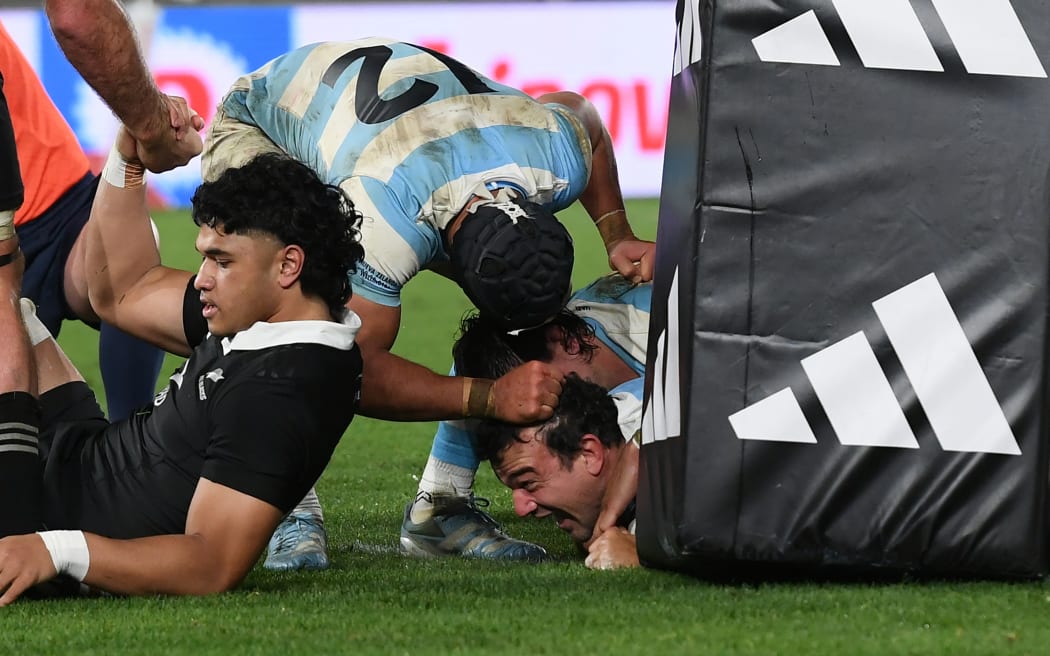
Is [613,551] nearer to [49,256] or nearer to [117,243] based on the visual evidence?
[117,243]

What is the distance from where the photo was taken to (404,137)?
12.4ft

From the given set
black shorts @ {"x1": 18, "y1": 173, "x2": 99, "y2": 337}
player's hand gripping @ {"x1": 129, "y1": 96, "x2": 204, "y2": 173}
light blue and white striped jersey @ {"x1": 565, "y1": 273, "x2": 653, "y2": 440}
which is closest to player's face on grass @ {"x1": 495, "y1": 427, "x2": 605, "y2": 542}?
light blue and white striped jersey @ {"x1": 565, "y1": 273, "x2": 653, "y2": 440}

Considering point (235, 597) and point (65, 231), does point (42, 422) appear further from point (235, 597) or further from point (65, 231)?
point (65, 231)

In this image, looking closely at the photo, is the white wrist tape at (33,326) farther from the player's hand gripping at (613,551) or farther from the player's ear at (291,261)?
the player's hand gripping at (613,551)

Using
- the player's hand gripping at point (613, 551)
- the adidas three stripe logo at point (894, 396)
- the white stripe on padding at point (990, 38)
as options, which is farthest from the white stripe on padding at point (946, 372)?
the player's hand gripping at point (613, 551)

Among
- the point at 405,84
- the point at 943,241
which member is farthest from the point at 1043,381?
the point at 405,84

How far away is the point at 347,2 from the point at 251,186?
1095 centimetres

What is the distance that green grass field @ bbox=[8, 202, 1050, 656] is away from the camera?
2324mm

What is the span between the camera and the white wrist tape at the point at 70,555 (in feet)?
9.03

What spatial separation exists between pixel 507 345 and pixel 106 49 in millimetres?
1178

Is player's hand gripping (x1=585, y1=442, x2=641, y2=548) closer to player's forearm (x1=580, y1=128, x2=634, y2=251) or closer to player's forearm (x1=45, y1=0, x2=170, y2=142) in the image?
player's forearm (x1=580, y1=128, x2=634, y2=251)

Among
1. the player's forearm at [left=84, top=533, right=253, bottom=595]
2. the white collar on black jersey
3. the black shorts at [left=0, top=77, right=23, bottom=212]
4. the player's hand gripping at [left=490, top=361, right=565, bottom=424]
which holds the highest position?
the black shorts at [left=0, top=77, right=23, bottom=212]

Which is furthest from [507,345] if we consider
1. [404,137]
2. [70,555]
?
[70,555]

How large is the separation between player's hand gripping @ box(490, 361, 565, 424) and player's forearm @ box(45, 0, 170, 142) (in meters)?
1.04
